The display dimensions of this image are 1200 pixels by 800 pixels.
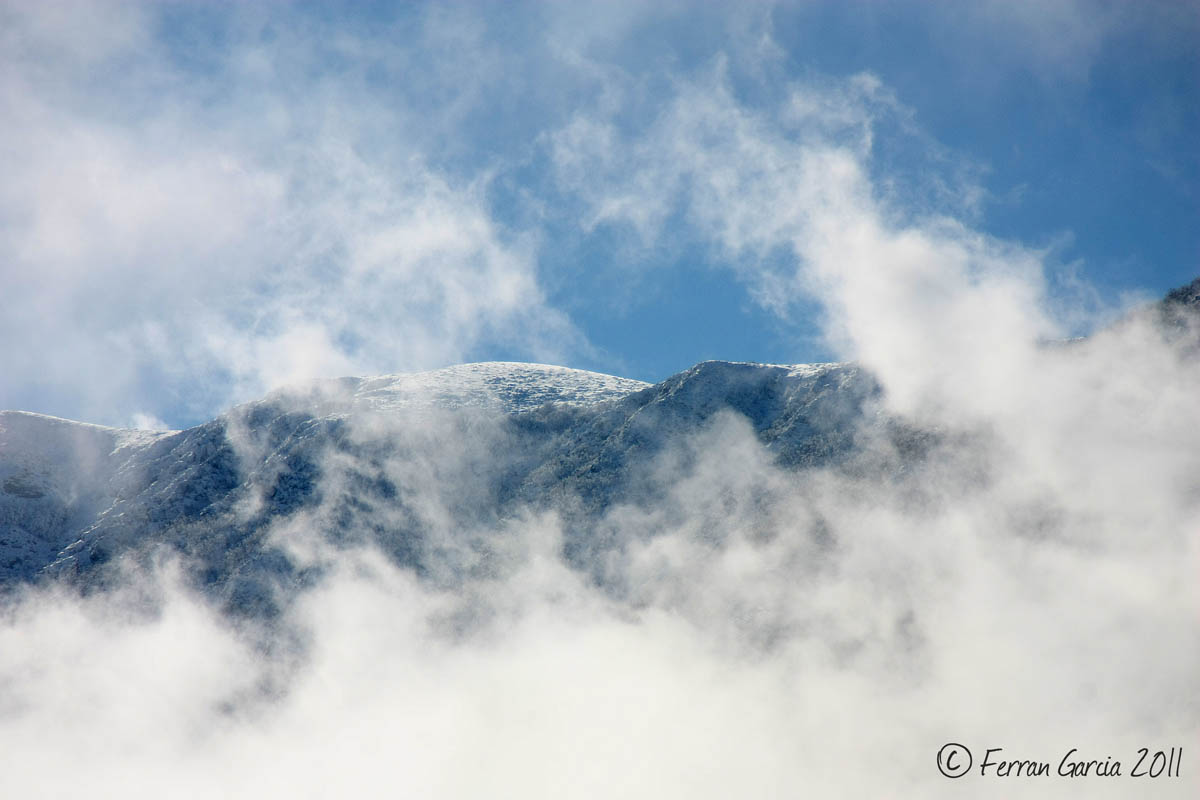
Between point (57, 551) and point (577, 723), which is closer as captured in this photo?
point (577, 723)

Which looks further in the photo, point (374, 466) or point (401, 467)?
point (401, 467)

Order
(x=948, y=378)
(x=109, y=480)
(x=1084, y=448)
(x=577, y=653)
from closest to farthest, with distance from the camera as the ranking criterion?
(x=1084, y=448) < (x=577, y=653) < (x=948, y=378) < (x=109, y=480)

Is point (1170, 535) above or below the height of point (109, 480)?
below

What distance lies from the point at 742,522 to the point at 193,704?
169 feet

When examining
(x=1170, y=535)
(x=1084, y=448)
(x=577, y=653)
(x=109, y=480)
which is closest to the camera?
(x=1170, y=535)

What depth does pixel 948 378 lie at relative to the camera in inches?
3644

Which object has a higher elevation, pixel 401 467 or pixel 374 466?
pixel 401 467

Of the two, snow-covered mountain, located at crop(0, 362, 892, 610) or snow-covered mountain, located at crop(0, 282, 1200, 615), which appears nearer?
snow-covered mountain, located at crop(0, 282, 1200, 615)

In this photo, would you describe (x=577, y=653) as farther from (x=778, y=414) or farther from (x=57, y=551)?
(x=57, y=551)

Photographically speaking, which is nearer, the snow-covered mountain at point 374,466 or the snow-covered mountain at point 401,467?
the snow-covered mountain at point 401,467

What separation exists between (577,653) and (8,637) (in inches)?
2197

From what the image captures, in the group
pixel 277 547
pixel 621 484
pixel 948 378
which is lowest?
pixel 277 547

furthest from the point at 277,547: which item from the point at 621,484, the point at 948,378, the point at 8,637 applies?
the point at 948,378

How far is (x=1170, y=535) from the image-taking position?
240ft
